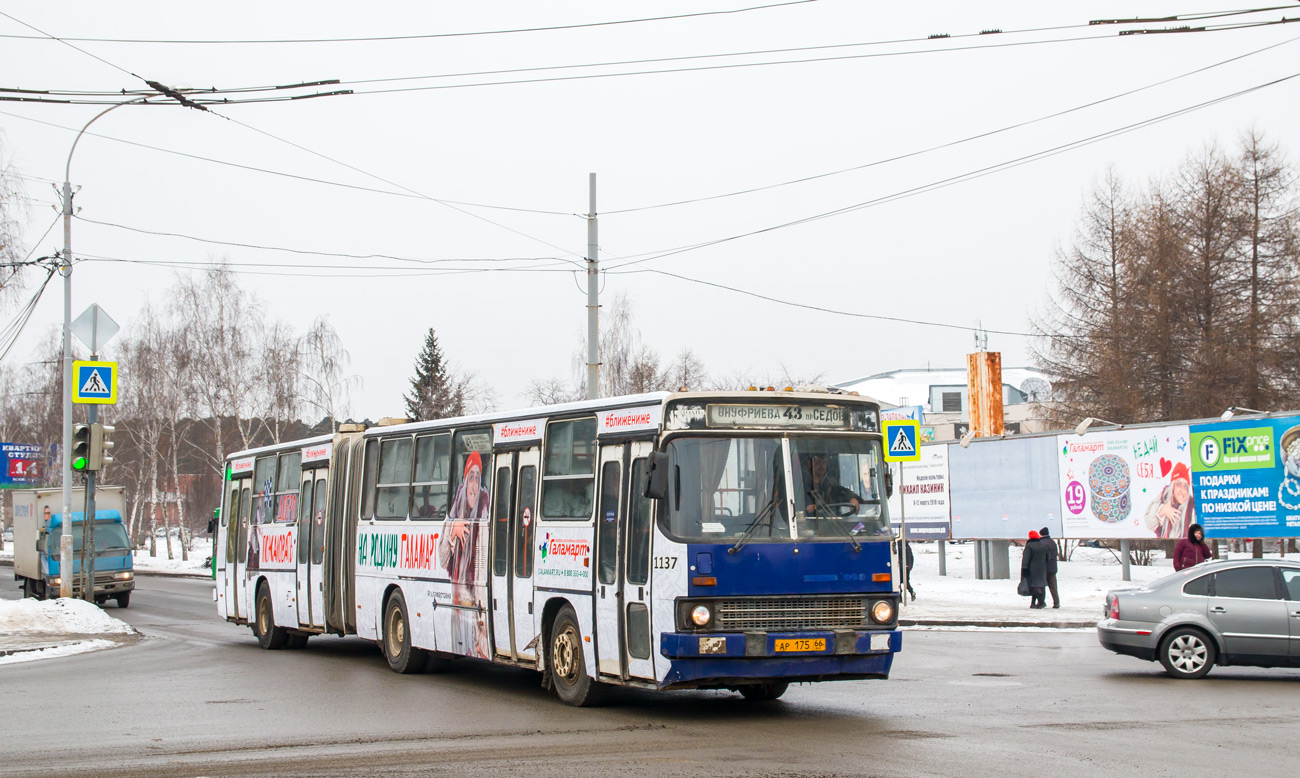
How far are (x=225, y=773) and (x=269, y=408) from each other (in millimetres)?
52540

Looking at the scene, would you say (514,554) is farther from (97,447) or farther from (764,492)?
(97,447)

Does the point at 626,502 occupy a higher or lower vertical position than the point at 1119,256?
lower

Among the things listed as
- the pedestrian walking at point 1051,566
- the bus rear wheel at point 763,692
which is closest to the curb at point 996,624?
the pedestrian walking at point 1051,566

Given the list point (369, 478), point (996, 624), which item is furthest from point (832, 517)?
point (996, 624)

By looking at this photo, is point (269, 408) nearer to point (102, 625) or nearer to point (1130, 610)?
point (102, 625)

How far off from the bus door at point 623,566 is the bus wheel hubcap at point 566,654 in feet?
1.91

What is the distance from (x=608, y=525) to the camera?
1222cm

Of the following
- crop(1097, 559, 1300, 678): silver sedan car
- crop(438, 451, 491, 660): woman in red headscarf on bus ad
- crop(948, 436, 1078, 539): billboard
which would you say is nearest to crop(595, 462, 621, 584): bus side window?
crop(438, 451, 491, 660): woman in red headscarf on bus ad

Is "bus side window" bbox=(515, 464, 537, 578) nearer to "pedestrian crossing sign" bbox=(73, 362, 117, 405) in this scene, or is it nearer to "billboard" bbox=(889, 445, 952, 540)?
"pedestrian crossing sign" bbox=(73, 362, 117, 405)

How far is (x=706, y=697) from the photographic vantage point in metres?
13.5

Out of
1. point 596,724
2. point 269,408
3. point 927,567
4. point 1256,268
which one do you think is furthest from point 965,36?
point 269,408

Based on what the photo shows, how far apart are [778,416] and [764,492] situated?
73cm

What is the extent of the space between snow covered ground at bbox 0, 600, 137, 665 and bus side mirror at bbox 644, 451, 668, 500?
13.3 meters

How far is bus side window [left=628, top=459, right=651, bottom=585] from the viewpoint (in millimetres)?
11555
